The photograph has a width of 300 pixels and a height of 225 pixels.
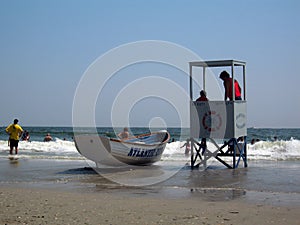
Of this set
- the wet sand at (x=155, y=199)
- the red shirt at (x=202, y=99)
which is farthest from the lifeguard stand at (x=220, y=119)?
the wet sand at (x=155, y=199)

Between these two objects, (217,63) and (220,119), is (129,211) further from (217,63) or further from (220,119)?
(217,63)

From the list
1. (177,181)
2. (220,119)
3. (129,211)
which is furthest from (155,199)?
(220,119)

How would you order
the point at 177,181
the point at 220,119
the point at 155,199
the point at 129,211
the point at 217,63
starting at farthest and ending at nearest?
the point at 217,63
the point at 220,119
the point at 177,181
the point at 155,199
the point at 129,211

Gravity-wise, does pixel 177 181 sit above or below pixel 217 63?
below

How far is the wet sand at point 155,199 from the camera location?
25.1 feet

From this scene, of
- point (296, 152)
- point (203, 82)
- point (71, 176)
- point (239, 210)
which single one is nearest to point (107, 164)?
point (71, 176)

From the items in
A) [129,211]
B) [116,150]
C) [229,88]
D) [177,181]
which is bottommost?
[177,181]

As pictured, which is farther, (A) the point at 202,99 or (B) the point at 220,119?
(A) the point at 202,99

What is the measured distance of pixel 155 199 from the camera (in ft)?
31.5

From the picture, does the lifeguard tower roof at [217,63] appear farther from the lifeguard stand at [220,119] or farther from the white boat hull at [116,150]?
the white boat hull at [116,150]

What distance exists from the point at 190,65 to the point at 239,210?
8553 mm

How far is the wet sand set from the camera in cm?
764

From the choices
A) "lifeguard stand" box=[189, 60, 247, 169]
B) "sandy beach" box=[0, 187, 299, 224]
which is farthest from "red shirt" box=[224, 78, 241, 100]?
"sandy beach" box=[0, 187, 299, 224]

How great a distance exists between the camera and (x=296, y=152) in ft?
83.5
